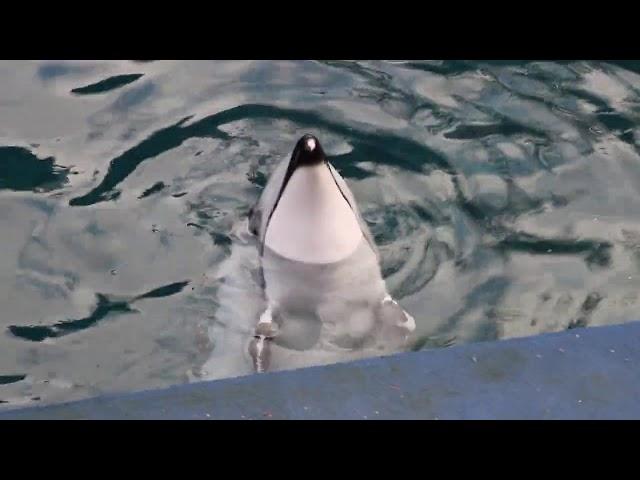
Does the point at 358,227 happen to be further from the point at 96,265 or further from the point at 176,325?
the point at 96,265

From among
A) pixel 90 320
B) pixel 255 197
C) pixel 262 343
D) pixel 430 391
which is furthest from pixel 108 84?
pixel 430 391

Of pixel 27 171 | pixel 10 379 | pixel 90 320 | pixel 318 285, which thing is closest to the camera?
pixel 318 285

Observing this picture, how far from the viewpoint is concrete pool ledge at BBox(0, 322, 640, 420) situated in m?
1.74

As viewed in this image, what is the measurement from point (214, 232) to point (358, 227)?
3.27ft

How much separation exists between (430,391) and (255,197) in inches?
108

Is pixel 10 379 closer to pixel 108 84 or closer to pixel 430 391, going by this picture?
pixel 430 391

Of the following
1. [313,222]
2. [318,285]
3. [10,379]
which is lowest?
[10,379]

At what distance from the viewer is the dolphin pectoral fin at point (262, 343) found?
10.6 ft

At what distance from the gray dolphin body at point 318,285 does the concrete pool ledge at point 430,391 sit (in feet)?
4.55

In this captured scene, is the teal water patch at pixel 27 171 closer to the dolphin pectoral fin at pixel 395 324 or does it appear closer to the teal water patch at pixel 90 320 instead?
the teal water patch at pixel 90 320

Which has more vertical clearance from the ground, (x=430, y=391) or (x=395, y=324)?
(x=430, y=391)

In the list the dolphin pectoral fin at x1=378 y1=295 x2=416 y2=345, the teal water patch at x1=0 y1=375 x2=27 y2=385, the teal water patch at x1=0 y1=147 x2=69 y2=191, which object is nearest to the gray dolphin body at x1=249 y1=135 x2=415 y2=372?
the dolphin pectoral fin at x1=378 y1=295 x2=416 y2=345

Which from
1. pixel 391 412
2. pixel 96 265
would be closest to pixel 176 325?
pixel 96 265

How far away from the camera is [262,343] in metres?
3.25
